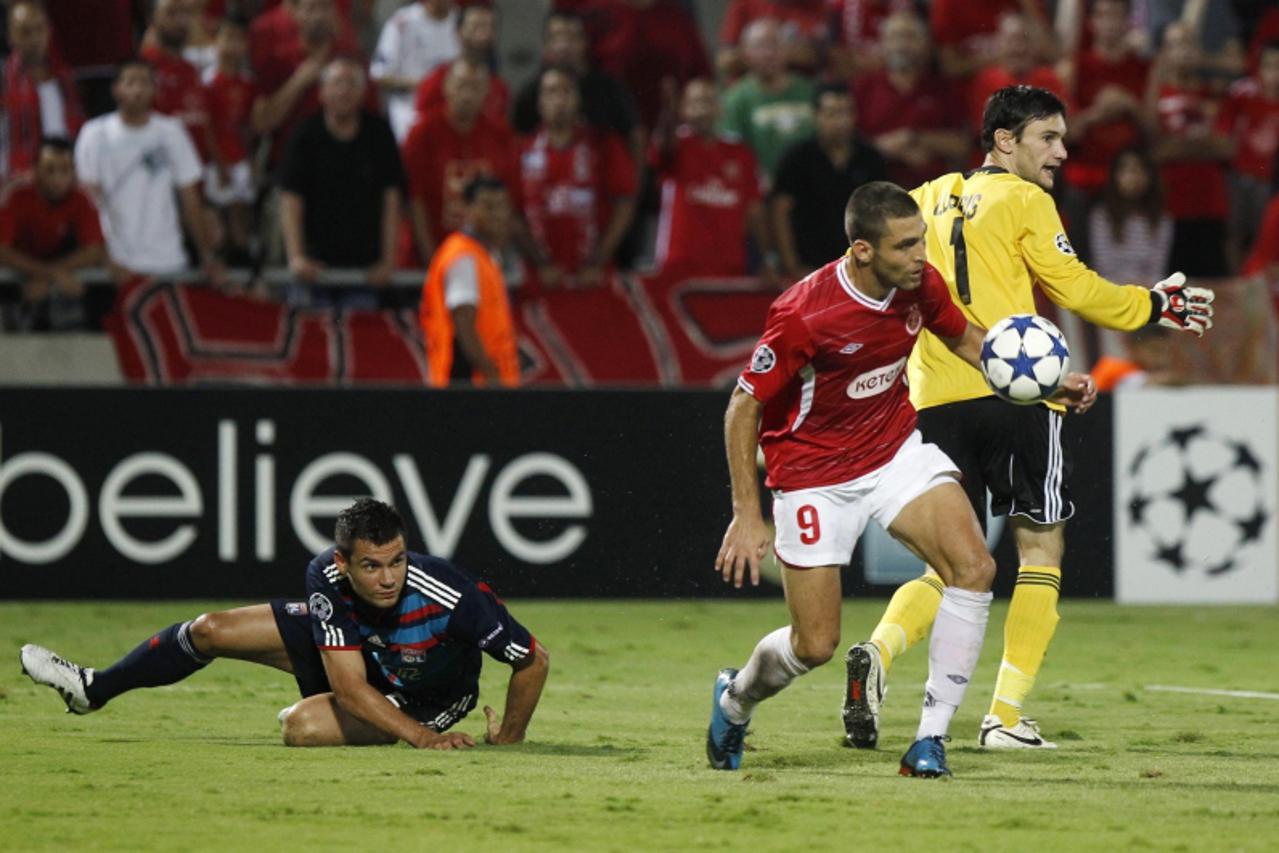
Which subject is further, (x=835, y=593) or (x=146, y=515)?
(x=146, y=515)

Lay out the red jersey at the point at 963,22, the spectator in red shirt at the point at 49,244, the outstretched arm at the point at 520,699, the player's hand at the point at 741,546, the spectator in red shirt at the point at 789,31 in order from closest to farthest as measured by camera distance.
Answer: the player's hand at the point at 741,546, the outstretched arm at the point at 520,699, the spectator in red shirt at the point at 49,244, the spectator in red shirt at the point at 789,31, the red jersey at the point at 963,22

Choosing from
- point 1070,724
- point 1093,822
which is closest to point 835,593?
point 1093,822

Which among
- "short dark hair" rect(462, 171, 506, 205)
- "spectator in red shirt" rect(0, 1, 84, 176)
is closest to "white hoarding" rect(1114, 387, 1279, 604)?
"short dark hair" rect(462, 171, 506, 205)

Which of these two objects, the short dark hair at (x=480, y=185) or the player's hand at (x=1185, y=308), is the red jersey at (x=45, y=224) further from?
the player's hand at (x=1185, y=308)

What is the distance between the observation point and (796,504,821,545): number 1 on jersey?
6852 mm

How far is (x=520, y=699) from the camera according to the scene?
7.33 metres

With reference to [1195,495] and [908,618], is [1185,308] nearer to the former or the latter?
[908,618]

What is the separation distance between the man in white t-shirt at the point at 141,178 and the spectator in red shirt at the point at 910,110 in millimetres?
4547

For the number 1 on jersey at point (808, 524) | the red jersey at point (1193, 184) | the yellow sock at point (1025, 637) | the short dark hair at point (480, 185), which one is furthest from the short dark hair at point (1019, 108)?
the red jersey at point (1193, 184)

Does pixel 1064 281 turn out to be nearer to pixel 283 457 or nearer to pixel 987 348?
pixel 987 348

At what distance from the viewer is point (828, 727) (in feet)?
26.9

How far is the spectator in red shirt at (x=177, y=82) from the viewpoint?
45.0 ft

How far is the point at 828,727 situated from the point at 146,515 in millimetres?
5422

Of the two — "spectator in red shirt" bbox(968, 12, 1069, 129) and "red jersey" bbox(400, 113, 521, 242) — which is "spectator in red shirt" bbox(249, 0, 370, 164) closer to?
"red jersey" bbox(400, 113, 521, 242)
